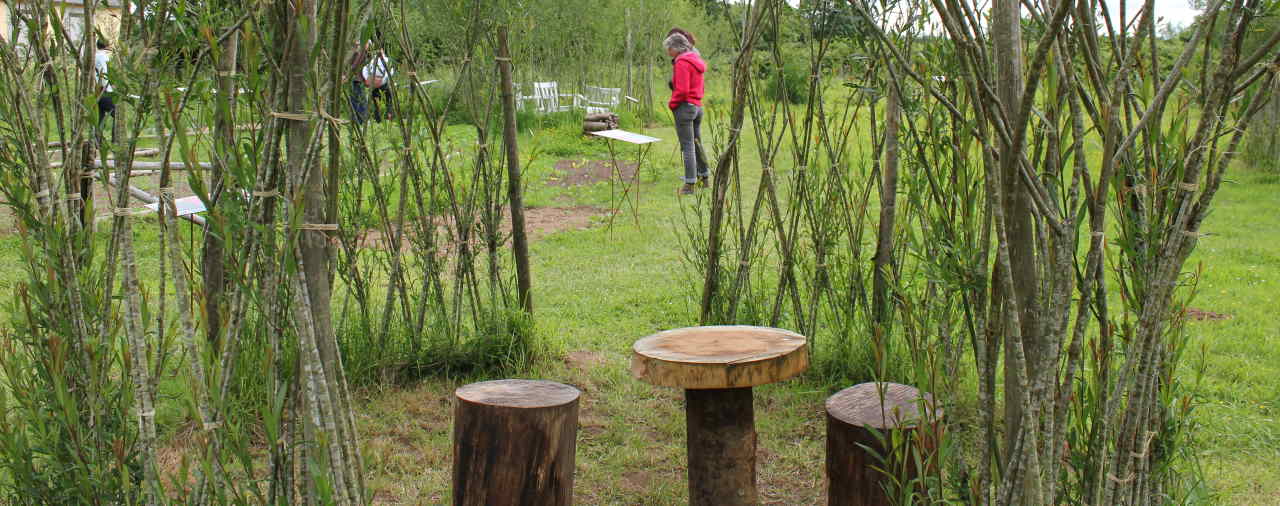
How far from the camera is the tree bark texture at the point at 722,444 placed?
2.82 meters

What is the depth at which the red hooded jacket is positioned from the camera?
8.25 meters

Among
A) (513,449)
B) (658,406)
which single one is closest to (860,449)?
(513,449)

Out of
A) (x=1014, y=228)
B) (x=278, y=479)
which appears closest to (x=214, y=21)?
(x=278, y=479)

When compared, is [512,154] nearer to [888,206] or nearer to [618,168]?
[888,206]

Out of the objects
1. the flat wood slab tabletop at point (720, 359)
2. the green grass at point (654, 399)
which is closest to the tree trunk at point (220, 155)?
the green grass at point (654, 399)

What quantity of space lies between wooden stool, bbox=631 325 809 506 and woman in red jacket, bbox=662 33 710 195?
5348 millimetres

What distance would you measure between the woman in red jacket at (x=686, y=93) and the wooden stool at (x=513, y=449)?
18.5 feet

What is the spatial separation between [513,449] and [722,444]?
0.62m

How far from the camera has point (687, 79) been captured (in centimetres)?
837

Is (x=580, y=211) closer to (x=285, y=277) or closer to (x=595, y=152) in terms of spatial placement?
(x=595, y=152)

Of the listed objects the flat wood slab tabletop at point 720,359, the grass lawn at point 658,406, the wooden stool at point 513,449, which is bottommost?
the grass lawn at point 658,406

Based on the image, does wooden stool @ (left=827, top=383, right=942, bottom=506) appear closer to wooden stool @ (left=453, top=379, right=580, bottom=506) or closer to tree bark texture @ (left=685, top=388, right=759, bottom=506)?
tree bark texture @ (left=685, top=388, right=759, bottom=506)

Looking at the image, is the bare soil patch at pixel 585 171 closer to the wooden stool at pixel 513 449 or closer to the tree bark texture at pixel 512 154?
the tree bark texture at pixel 512 154

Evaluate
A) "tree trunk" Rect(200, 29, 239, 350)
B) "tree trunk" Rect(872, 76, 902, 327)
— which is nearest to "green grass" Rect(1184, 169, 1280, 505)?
"tree trunk" Rect(872, 76, 902, 327)
